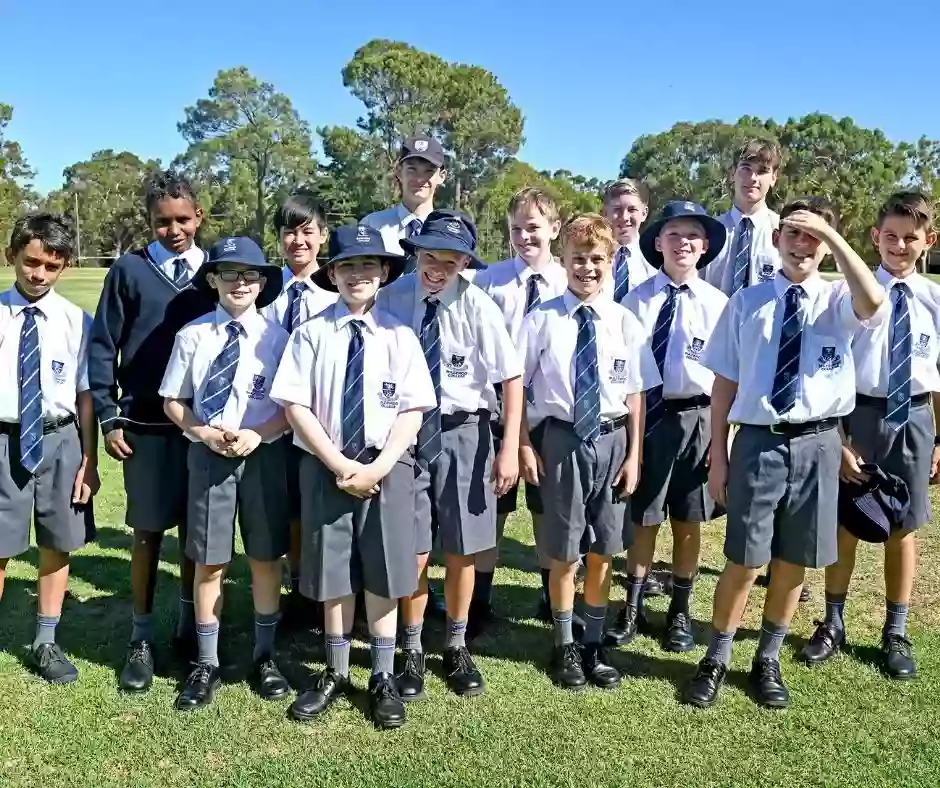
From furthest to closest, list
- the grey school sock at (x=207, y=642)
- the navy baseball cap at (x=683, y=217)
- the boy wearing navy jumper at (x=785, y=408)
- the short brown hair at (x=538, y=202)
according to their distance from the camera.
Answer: the short brown hair at (x=538, y=202), the navy baseball cap at (x=683, y=217), the grey school sock at (x=207, y=642), the boy wearing navy jumper at (x=785, y=408)

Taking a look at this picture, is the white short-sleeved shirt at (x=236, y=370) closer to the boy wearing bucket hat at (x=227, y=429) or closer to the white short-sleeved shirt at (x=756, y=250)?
the boy wearing bucket hat at (x=227, y=429)

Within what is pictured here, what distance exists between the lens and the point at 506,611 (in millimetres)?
4926

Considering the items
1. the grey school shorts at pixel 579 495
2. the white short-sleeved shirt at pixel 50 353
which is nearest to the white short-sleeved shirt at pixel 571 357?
the grey school shorts at pixel 579 495

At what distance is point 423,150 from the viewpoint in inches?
197

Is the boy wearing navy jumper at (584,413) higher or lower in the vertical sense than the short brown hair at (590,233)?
lower

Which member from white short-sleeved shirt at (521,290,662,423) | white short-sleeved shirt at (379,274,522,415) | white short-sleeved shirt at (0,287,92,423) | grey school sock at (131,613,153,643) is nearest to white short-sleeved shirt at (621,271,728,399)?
white short-sleeved shirt at (521,290,662,423)

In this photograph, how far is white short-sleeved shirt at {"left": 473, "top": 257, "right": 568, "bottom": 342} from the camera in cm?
468

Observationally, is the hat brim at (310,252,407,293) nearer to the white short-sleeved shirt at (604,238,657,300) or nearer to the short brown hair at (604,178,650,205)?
the white short-sleeved shirt at (604,238,657,300)

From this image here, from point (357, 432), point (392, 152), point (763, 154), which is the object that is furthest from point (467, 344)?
point (392, 152)

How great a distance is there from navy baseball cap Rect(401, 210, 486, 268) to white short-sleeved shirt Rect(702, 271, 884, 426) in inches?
51.6

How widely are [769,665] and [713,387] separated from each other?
1.33 m

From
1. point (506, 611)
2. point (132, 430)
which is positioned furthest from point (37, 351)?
point (506, 611)

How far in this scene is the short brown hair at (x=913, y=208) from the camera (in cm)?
401

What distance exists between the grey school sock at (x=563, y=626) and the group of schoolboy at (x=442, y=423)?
11mm
